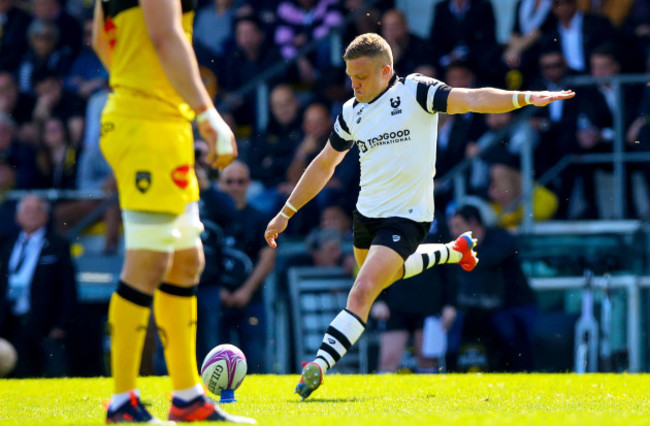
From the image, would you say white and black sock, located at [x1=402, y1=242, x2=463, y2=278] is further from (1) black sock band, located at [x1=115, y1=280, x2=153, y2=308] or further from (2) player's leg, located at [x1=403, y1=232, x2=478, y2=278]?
(1) black sock band, located at [x1=115, y1=280, x2=153, y2=308]

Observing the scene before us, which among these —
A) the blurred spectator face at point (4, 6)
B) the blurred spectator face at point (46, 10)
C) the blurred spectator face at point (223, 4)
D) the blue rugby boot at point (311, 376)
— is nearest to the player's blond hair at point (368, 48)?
the blue rugby boot at point (311, 376)

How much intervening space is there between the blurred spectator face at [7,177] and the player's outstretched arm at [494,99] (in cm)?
895

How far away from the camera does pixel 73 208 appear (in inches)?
585

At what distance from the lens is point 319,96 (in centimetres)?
1456

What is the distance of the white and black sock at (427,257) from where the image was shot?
28.8ft

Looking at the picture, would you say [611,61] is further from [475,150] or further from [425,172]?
[425,172]

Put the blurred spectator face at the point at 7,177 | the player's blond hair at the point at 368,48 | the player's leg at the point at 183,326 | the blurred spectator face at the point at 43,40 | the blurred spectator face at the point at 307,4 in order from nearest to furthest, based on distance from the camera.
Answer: the player's leg at the point at 183,326 → the player's blond hair at the point at 368,48 → the blurred spectator face at the point at 7,177 → the blurred spectator face at the point at 307,4 → the blurred spectator face at the point at 43,40

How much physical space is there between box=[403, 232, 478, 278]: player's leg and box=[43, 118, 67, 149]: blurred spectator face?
7.66 metres

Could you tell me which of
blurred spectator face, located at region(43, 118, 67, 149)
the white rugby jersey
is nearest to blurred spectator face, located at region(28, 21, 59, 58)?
blurred spectator face, located at region(43, 118, 67, 149)

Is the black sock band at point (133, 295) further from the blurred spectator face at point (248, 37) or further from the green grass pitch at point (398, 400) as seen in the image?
the blurred spectator face at point (248, 37)

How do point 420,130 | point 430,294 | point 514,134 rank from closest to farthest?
point 420,130, point 430,294, point 514,134

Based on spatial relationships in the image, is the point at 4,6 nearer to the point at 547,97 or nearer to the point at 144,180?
the point at 547,97

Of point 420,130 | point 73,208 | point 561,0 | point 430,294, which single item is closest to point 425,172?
point 420,130

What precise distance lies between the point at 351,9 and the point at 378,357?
200 inches
